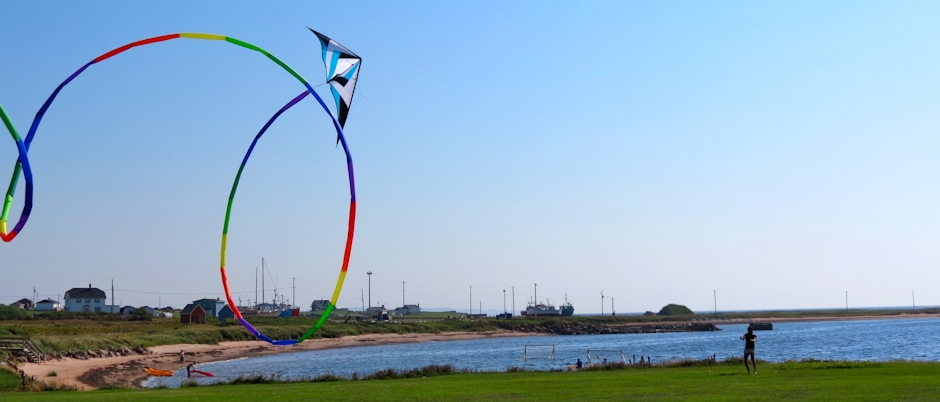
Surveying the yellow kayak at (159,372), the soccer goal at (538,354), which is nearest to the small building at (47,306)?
the soccer goal at (538,354)

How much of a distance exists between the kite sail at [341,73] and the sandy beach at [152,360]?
2631cm

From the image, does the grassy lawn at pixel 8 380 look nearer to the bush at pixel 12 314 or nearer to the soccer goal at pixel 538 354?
the soccer goal at pixel 538 354

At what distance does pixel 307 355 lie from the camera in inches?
3578

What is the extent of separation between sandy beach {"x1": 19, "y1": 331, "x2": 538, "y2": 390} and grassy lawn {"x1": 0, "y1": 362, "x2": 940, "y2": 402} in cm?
1857

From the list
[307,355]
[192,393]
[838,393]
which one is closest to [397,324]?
[307,355]

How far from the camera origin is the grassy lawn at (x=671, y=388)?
69.8 ft

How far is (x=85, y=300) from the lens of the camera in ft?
507

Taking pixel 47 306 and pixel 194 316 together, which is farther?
pixel 47 306

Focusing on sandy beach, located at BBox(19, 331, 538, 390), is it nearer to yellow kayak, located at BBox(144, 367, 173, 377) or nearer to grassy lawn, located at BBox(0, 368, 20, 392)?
yellow kayak, located at BBox(144, 367, 173, 377)

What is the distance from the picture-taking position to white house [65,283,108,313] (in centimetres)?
15362

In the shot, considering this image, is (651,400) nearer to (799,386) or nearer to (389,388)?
(799,386)

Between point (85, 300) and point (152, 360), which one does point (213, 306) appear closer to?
point (85, 300)

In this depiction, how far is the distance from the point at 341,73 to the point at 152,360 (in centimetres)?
5621

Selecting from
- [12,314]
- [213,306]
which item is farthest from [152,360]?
[213,306]
